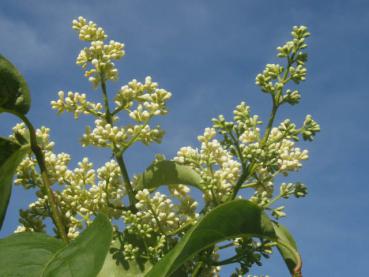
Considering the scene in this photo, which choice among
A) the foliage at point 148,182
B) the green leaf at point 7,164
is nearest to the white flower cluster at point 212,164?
the foliage at point 148,182

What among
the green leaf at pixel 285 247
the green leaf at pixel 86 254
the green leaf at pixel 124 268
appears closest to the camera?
the green leaf at pixel 86 254

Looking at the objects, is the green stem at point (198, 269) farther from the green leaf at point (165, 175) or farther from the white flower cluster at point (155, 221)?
the green leaf at point (165, 175)

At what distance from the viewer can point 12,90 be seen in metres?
2.78

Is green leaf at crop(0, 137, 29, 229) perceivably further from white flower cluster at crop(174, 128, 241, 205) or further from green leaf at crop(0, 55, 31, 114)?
white flower cluster at crop(174, 128, 241, 205)

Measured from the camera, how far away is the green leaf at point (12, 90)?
2.69 meters

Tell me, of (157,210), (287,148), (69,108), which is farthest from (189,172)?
(69,108)

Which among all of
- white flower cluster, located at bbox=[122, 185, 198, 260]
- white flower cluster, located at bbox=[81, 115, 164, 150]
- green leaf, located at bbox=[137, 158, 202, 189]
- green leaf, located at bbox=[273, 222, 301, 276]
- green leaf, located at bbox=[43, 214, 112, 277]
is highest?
white flower cluster, located at bbox=[81, 115, 164, 150]

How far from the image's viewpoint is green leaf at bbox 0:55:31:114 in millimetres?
2686

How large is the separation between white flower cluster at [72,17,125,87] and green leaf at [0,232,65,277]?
1.02 meters

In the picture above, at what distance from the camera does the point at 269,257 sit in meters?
2.53

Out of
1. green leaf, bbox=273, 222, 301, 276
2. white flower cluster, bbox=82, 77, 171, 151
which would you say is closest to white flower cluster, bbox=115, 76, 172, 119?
white flower cluster, bbox=82, 77, 171, 151

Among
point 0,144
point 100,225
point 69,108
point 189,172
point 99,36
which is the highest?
point 99,36

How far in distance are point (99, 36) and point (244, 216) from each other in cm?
150

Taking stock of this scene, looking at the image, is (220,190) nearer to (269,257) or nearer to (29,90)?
(269,257)
